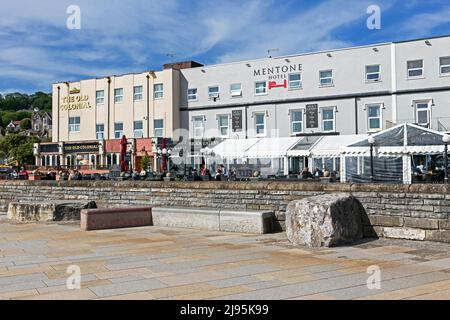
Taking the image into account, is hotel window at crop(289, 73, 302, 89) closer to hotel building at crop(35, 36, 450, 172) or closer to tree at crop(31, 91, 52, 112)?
hotel building at crop(35, 36, 450, 172)

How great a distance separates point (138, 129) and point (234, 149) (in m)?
16.7

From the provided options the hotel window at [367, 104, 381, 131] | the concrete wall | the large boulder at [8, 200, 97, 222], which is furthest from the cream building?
the large boulder at [8, 200, 97, 222]

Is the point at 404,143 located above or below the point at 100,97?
below

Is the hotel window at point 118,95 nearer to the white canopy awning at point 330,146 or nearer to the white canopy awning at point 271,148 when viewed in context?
the white canopy awning at point 271,148

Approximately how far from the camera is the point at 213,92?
1618 inches

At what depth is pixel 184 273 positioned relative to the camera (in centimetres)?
801

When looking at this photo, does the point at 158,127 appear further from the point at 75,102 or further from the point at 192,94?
the point at 75,102

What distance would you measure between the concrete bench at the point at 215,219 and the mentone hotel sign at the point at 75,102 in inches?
1354

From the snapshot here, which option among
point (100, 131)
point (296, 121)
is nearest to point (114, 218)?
point (296, 121)

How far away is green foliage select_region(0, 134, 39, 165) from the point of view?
76.2 metres

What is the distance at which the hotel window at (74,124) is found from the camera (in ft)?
157

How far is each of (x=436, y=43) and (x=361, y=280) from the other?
95.5ft

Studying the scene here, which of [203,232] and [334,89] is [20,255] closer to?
[203,232]

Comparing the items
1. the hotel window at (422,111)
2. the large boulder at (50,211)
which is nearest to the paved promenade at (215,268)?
the large boulder at (50,211)
